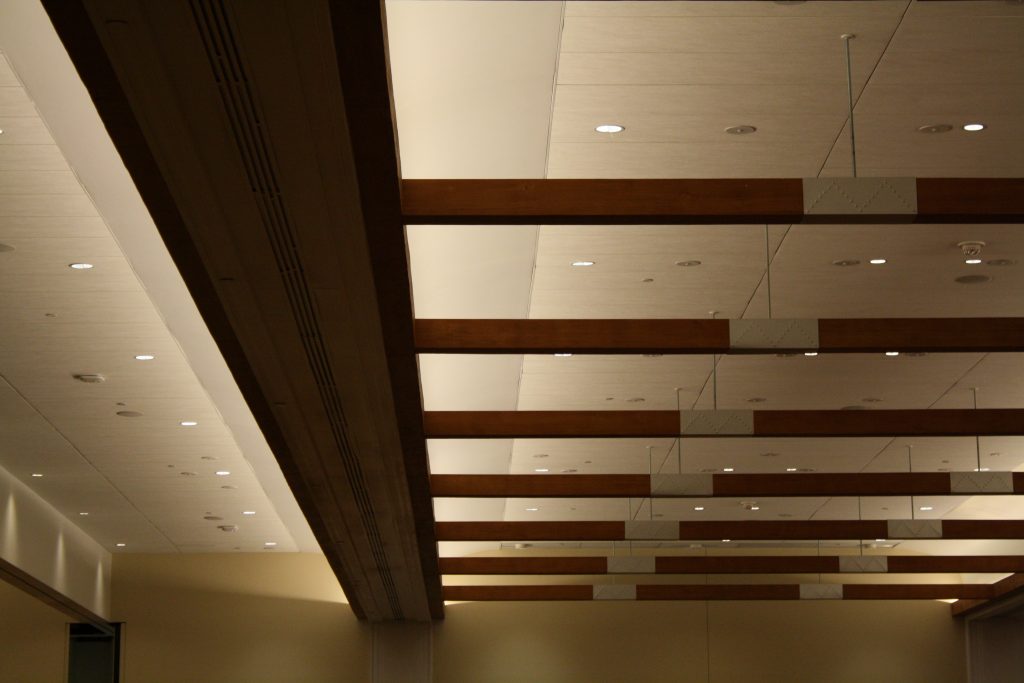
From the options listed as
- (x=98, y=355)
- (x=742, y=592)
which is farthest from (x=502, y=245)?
(x=742, y=592)

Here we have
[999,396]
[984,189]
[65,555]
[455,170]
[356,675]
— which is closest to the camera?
[984,189]

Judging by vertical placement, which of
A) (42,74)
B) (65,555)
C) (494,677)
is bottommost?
(494,677)

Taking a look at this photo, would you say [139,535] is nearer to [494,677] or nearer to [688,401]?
[494,677]

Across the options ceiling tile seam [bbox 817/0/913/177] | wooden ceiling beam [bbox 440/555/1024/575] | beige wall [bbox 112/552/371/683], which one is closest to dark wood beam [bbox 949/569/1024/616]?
wooden ceiling beam [bbox 440/555/1024/575]

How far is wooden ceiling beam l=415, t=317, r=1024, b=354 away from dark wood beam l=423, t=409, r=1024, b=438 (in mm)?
2715

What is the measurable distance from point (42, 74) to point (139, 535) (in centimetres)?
1740

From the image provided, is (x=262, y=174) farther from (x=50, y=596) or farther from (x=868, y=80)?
(x=50, y=596)

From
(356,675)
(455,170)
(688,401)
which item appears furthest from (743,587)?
(455,170)

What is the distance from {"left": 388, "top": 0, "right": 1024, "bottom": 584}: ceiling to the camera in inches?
306

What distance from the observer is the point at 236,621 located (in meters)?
25.7

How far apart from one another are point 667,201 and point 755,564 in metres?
15.5

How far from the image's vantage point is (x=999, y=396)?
16.0 metres

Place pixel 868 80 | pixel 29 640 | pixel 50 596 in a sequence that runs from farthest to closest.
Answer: pixel 29 640, pixel 50 596, pixel 868 80

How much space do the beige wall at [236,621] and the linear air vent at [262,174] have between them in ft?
48.3
